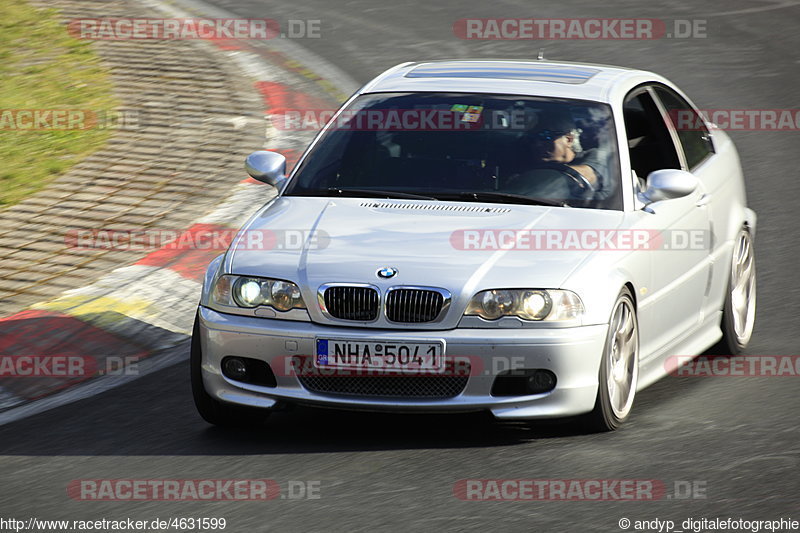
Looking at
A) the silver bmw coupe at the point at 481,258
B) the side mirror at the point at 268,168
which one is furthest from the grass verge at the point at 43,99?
the silver bmw coupe at the point at 481,258

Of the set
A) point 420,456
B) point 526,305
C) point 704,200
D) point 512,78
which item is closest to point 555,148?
point 512,78

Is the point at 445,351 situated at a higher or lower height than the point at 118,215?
higher

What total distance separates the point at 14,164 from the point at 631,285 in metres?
7.03

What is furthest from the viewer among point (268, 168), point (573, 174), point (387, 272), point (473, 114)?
point (268, 168)

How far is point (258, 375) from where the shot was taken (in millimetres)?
6418

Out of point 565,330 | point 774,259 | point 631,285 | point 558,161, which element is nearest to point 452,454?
point 565,330

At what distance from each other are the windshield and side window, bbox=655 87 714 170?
84 cm

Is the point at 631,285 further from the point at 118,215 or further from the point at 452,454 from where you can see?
the point at 118,215

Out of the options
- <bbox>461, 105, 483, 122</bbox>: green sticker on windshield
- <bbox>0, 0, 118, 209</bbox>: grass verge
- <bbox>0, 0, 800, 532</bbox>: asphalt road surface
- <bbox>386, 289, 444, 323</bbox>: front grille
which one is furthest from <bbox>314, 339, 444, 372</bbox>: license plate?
<bbox>0, 0, 118, 209</bbox>: grass verge

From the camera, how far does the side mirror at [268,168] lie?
7699 millimetres

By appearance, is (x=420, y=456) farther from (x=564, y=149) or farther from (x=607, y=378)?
(x=564, y=149)

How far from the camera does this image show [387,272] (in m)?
6.20

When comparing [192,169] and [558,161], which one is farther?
[192,169]

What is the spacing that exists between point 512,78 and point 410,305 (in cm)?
206
